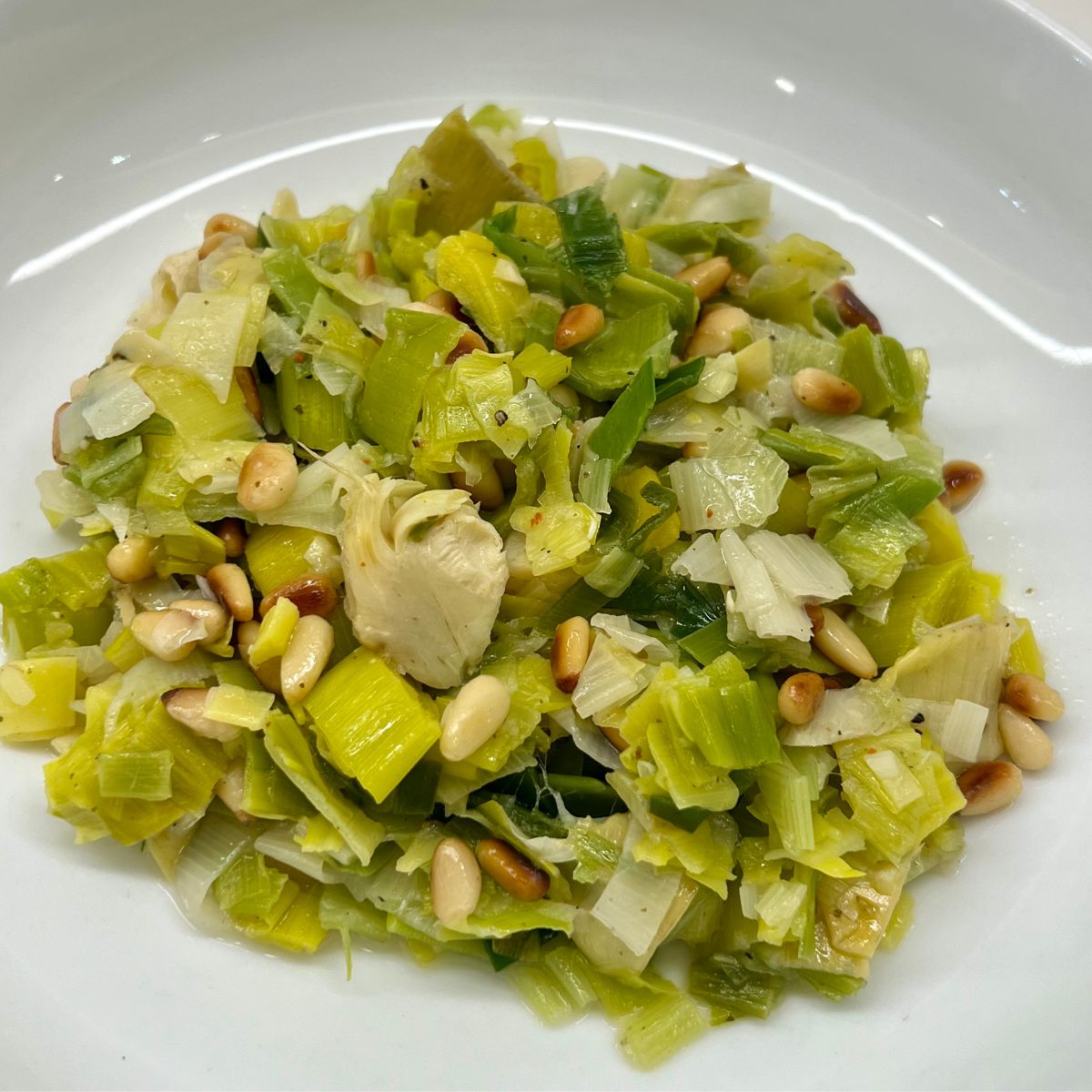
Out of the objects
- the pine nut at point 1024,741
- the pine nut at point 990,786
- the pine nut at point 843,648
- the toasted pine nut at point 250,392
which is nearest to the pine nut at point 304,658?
the toasted pine nut at point 250,392

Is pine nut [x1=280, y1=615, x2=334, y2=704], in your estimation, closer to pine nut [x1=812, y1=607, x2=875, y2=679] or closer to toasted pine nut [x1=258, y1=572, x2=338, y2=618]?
toasted pine nut [x1=258, y1=572, x2=338, y2=618]

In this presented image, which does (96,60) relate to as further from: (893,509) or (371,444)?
(893,509)

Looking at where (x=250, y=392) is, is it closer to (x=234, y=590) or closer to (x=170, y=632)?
(x=234, y=590)

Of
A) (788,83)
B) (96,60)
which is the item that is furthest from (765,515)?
(96,60)

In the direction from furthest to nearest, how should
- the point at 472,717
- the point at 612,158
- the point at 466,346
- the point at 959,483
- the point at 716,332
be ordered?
the point at 612,158 → the point at 959,483 → the point at 716,332 → the point at 466,346 → the point at 472,717

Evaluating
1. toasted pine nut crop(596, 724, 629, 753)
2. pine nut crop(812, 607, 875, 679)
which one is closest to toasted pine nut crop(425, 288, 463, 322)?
toasted pine nut crop(596, 724, 629, 753)

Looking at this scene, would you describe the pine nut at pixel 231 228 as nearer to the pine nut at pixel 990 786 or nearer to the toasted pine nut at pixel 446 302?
the toasted pine nut at pixel 446 302

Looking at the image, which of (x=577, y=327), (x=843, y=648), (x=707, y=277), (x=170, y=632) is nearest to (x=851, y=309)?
(x=707, y=277)
